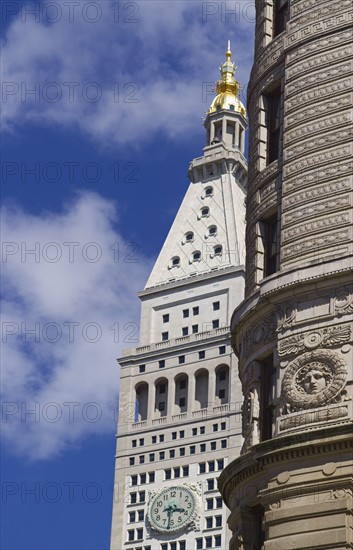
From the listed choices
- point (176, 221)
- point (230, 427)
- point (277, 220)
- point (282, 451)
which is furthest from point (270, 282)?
Result: point (176, 221)

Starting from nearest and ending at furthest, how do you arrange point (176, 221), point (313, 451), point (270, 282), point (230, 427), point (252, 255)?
1. point (313, 451)
2. point (270, 282)
3. point (252, 255)
4. point (230, 427)
5. point (176, 221)

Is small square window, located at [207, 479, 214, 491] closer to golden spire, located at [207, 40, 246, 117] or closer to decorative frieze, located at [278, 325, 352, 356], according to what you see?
golden spire, located at [207, 40, 246, 117]

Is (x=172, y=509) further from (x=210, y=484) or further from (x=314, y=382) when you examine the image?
(x=314, y=382)

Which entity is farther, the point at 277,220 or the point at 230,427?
the point at 230,427

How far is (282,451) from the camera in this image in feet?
97.2

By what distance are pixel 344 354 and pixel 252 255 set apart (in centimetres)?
555

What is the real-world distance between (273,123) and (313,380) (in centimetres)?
870

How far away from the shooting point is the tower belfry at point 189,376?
15475 centimetres

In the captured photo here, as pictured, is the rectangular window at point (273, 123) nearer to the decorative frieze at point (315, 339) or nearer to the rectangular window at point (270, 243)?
the rectangular window at point (270, 243)

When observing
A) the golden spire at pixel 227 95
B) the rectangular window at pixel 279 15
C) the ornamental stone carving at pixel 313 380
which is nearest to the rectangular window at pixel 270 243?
the ornamental stone carving at pixel 313 380

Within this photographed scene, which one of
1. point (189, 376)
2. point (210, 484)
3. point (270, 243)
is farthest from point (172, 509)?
point (270, 243)

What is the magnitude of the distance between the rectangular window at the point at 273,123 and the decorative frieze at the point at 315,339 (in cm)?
620

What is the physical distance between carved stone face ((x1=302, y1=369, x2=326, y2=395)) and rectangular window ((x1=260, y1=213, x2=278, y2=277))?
420 cm

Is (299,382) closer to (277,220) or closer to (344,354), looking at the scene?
(344,354)
